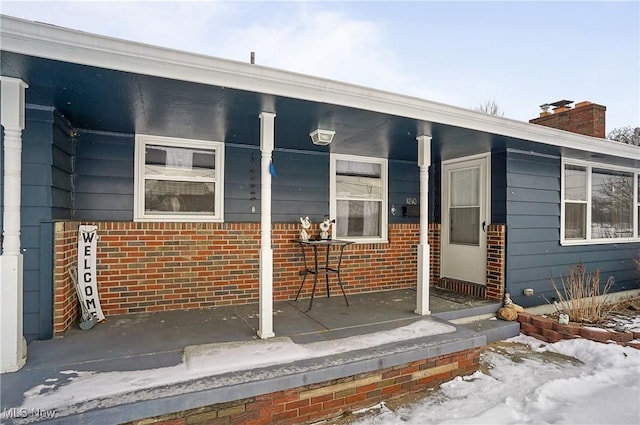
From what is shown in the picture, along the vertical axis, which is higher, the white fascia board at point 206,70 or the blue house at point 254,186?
the white fascia board at point 206,70

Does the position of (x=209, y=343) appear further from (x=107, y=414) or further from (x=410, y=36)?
(x=410, y=36)

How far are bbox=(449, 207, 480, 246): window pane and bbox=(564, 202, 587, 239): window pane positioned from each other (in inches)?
58.4

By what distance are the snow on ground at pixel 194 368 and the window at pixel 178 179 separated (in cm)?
190

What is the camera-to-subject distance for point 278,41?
28.6ft

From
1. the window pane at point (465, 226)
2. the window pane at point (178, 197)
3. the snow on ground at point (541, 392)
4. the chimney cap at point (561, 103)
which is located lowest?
the snow on ground at point (541, 392)

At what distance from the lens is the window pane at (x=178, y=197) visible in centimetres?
416

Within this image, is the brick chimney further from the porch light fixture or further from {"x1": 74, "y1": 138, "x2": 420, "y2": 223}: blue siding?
the porch light fixture

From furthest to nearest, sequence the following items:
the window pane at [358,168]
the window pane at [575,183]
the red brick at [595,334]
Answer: the window pane at [575,183]
the window pane at [358,168]
the red brick at [595,334]

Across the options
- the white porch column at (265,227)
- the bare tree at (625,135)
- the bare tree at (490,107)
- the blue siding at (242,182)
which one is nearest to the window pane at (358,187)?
the blue siding at (242,182)

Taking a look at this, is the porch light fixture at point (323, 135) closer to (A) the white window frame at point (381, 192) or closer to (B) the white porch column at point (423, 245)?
(B) the white porch column at point (423, 245)

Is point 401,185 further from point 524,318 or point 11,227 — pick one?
point 11,227

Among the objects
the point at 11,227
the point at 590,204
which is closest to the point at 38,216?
the point at 11,227

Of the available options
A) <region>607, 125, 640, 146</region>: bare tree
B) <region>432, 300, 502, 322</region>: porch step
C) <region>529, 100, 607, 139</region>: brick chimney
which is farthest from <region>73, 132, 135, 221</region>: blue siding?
<region>607, 125, 640, 146</region>: bare tree

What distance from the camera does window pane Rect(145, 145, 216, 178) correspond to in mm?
4148
